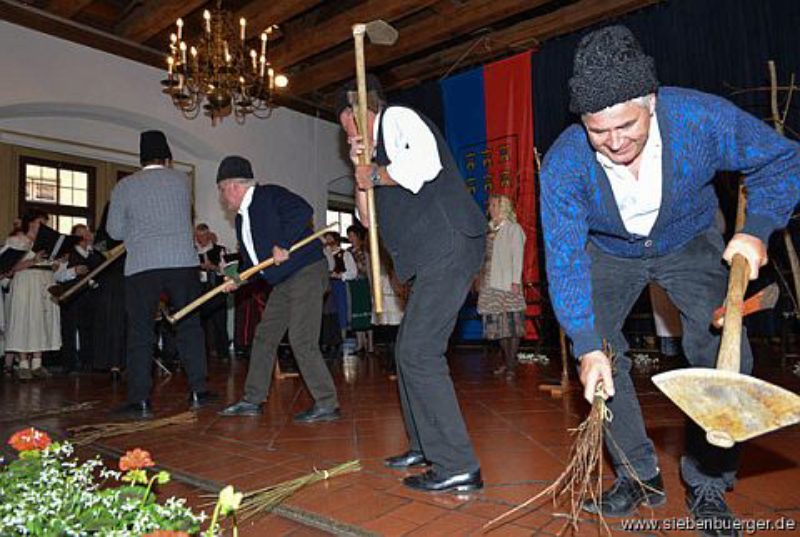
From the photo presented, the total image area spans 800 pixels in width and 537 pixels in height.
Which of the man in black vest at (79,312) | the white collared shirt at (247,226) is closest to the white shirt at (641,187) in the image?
the white collared shirt at (247,226)

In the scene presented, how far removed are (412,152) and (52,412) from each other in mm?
3303

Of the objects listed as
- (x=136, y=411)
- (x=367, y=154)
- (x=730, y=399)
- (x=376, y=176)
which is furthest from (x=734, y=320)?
(x=136, y=411)

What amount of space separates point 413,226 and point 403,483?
97 cm

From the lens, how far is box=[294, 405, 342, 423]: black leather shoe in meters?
3.35

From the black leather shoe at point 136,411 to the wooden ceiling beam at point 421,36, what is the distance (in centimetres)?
628

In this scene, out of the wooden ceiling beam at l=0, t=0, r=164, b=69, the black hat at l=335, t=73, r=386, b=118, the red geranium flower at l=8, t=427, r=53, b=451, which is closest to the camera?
the red geranium flower at l=8, t=427, r=53, b=451

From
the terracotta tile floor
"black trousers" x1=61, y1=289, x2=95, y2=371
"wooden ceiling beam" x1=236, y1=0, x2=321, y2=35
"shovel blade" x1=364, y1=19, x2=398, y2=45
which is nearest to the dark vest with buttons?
"shovel blade" x1=364, y1=19, x2=398, y2=45

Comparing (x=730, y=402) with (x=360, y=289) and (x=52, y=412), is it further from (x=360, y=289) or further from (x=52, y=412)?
(x=360, y=289)

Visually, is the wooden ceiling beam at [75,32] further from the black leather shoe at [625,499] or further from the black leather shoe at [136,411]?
the black leather shoe at [625,499]

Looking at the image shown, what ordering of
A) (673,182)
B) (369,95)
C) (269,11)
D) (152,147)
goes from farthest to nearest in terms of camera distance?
(269,11) < (152,147) < (369,95) < (673,182)

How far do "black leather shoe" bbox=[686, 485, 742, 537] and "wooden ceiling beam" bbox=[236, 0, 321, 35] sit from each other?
22.5 ft

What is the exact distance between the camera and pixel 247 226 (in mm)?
3553

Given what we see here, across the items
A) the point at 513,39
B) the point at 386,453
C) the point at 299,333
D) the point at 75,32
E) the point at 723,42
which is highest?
the point at 513,39

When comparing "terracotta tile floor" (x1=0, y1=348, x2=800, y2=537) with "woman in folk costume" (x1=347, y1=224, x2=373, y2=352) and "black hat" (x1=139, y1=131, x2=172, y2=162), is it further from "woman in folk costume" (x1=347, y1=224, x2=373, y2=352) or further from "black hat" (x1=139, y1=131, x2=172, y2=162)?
"woman in folk costume" (x1=347, y1=224, x2=373, y2=352)
